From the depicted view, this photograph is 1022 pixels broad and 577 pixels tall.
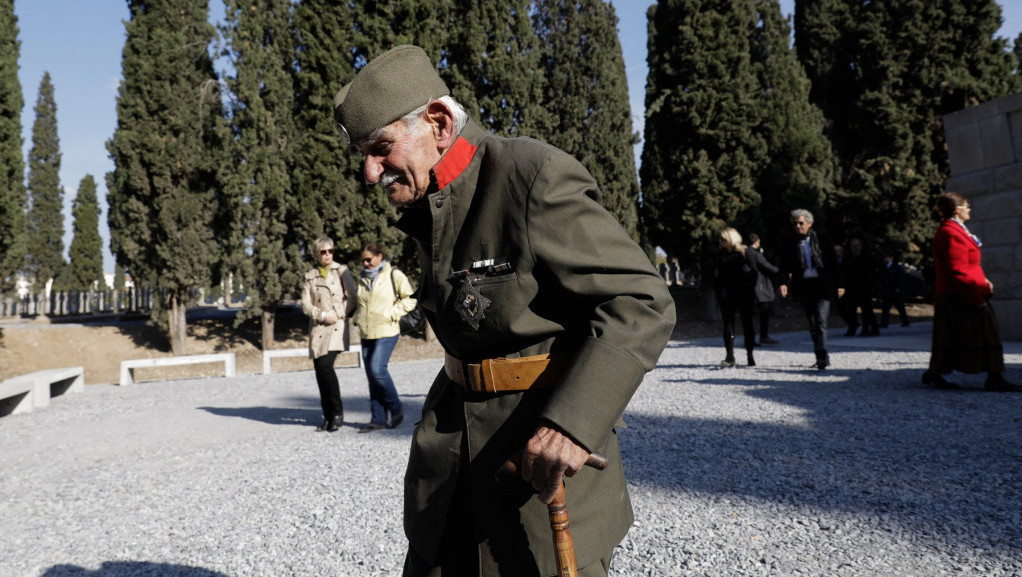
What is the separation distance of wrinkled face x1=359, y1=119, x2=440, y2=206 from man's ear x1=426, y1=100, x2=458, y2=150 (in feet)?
0.03

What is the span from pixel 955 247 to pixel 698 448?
315cm

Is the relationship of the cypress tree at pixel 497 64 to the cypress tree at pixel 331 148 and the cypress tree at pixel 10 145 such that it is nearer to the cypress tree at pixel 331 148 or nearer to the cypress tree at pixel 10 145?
the cypress tree at pixel 331 148

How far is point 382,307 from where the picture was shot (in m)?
6.25

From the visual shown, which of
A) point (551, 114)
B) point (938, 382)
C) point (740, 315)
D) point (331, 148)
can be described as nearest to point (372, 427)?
point (740, 315)

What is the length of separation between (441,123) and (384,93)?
5.8 inches

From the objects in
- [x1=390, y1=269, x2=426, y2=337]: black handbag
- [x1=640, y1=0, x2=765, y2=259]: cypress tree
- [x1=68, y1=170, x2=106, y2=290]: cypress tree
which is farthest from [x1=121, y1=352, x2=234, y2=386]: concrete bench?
[x1=68, y1=170, x2=106, y2=290]: cypress tree

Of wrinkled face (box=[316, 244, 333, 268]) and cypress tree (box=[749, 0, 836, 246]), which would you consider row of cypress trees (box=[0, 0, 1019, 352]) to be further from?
wrinkled face (box=[316, 244, 333, 268])

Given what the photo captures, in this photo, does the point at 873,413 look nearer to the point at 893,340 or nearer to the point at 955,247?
the point at 955,247

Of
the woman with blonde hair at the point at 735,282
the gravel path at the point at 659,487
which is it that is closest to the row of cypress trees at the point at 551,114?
the woman with blonde hair at the point at 735,282

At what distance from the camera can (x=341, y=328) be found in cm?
631

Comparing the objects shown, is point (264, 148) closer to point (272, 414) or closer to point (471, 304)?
point (272, 414)

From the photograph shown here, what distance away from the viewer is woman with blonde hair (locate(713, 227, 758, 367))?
8.92 metres

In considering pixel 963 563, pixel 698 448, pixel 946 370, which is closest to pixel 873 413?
pixel 946 370

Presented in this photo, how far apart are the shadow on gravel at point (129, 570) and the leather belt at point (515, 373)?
2.33 meters
